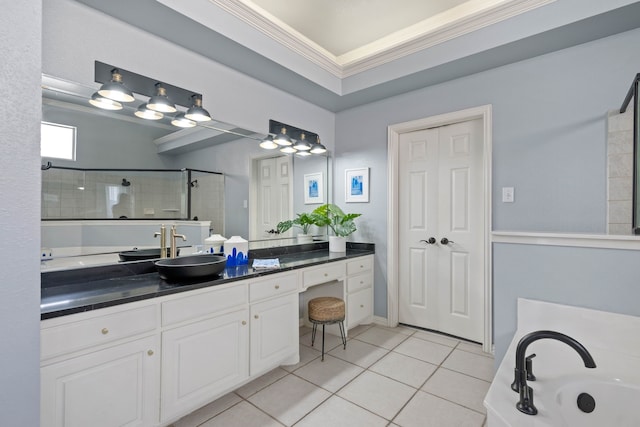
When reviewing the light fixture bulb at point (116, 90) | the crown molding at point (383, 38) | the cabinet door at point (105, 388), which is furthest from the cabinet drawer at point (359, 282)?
the light fixture bulb at point (116, 90)

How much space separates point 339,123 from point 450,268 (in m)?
2.10

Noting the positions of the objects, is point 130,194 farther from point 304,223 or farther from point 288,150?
point 304,223

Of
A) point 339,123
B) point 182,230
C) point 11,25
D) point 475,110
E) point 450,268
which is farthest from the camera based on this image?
point 339,123

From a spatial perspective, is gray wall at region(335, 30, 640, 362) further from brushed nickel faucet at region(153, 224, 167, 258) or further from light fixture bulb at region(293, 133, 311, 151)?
brushed nickel faucet at region(153, 224, 167, 258)

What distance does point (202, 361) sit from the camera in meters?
1.75

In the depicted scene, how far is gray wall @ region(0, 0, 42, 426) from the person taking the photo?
902 mm

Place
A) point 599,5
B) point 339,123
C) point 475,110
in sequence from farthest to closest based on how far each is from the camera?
point 339,123 < point 475,110 < point 599,5

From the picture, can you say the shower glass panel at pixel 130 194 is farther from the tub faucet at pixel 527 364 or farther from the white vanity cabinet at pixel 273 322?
the tub faucet at pixel 527 364

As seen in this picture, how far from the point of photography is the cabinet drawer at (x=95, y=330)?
1242 mm

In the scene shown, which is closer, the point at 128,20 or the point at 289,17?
the point at 128,20

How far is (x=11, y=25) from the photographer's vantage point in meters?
0.91

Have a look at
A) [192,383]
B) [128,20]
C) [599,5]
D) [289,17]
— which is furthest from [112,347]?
[599,5]

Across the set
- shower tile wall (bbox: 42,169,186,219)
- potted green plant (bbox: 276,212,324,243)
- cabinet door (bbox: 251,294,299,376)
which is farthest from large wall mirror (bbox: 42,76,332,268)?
cabinet door (bbox: 251,294,299,376)

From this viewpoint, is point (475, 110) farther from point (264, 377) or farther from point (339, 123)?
point (264, 377)
